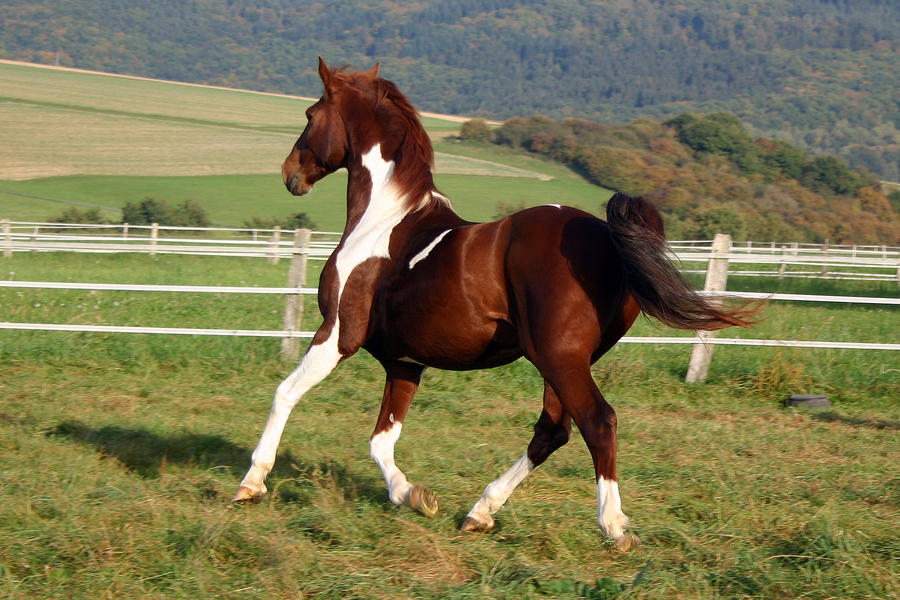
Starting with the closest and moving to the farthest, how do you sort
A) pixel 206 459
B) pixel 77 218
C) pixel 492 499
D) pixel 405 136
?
pixel 492 499, pixel 405 136, pixel 206 459, pixel 77 218

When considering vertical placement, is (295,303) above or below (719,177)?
above

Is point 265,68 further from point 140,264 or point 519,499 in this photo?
point 519,499

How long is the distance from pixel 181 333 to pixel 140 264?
11.5 m

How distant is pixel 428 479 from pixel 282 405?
100cm

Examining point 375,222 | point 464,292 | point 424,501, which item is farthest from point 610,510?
point 375,222

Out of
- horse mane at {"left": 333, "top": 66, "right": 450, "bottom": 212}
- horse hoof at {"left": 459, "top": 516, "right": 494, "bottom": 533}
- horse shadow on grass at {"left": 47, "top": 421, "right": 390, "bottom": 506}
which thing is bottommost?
horse shadow on grass at {"left": 47, "top": 421, "right": 390, "bottom": 506}

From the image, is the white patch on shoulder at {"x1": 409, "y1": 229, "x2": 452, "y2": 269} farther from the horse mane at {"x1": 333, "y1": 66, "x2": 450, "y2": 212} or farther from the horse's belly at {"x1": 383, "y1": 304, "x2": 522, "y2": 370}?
the horse mane at {"x1": 333, "y1": 66, "x2": 450, "y2": 212}

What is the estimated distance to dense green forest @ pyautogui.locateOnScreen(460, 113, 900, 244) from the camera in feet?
121

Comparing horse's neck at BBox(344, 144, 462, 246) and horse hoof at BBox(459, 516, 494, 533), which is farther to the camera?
horse's neck at BBox(344, 144, 462, 246)

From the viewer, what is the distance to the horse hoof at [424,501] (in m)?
4.02

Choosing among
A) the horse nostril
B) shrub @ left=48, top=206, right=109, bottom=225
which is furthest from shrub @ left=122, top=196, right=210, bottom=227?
the horse nostril

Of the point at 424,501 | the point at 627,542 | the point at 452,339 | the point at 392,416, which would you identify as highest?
the point at 452,339

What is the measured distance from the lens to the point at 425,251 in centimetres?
409

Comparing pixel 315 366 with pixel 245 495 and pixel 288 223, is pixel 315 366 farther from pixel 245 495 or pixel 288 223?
pixel 288 223
